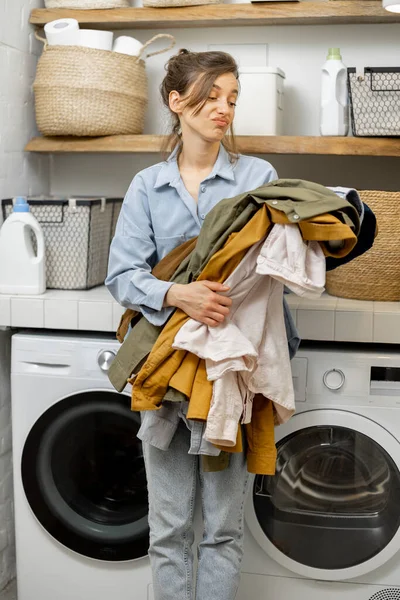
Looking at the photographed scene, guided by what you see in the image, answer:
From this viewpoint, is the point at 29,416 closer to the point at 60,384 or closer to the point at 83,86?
the point at 60,384

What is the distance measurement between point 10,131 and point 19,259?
47cm

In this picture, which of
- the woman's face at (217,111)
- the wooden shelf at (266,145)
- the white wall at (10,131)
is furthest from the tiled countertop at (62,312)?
the woman's face at (217,111)

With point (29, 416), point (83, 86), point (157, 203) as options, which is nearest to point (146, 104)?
point (83, 86)

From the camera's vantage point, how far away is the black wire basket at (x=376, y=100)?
234 cm

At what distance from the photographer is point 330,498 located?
2.15m

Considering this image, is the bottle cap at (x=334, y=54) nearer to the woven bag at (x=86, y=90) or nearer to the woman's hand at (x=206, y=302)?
the woven bag at (x=86, y=90)

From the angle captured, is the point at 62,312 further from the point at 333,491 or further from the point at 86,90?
the point at 333,491

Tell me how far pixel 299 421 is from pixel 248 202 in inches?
28.5

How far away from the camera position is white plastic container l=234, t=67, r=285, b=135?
2.45 metres

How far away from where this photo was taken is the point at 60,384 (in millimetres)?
2236

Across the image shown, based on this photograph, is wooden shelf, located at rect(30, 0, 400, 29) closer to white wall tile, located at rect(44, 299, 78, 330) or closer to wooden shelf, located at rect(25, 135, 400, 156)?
wooden shelf, located at rect(25, 135, 400, 156)

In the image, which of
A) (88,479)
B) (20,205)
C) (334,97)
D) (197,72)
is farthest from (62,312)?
(334,97)

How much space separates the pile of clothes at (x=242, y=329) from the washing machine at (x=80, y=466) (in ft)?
1.51

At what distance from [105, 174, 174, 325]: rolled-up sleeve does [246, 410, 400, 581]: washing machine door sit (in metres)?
0.59
